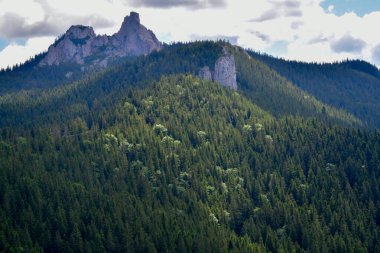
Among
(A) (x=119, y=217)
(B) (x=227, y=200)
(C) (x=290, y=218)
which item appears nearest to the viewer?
(A) (x=119, y=217)

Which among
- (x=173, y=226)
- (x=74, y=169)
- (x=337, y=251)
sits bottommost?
(x=337, y=251)

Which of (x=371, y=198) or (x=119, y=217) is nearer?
(x=119, y=217)

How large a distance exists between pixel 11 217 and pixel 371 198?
122m

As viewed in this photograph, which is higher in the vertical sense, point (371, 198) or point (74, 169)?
point (74, 169)

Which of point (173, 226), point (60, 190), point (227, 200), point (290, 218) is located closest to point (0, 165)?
point (60, 190)

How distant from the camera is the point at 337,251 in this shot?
541 feet

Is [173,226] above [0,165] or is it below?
below

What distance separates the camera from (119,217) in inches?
5989

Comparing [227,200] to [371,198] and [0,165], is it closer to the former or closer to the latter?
[371,198]

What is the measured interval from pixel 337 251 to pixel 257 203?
3955 centimetres

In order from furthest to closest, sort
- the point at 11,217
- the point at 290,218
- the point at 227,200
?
the point at 227,200, the point at 290,218, the point at 11,217

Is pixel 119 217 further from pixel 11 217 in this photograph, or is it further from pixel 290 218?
pixel 290 218

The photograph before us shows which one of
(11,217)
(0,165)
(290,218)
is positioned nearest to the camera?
(11,217)

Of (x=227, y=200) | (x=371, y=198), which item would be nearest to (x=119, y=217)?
(x=227, y=200)
